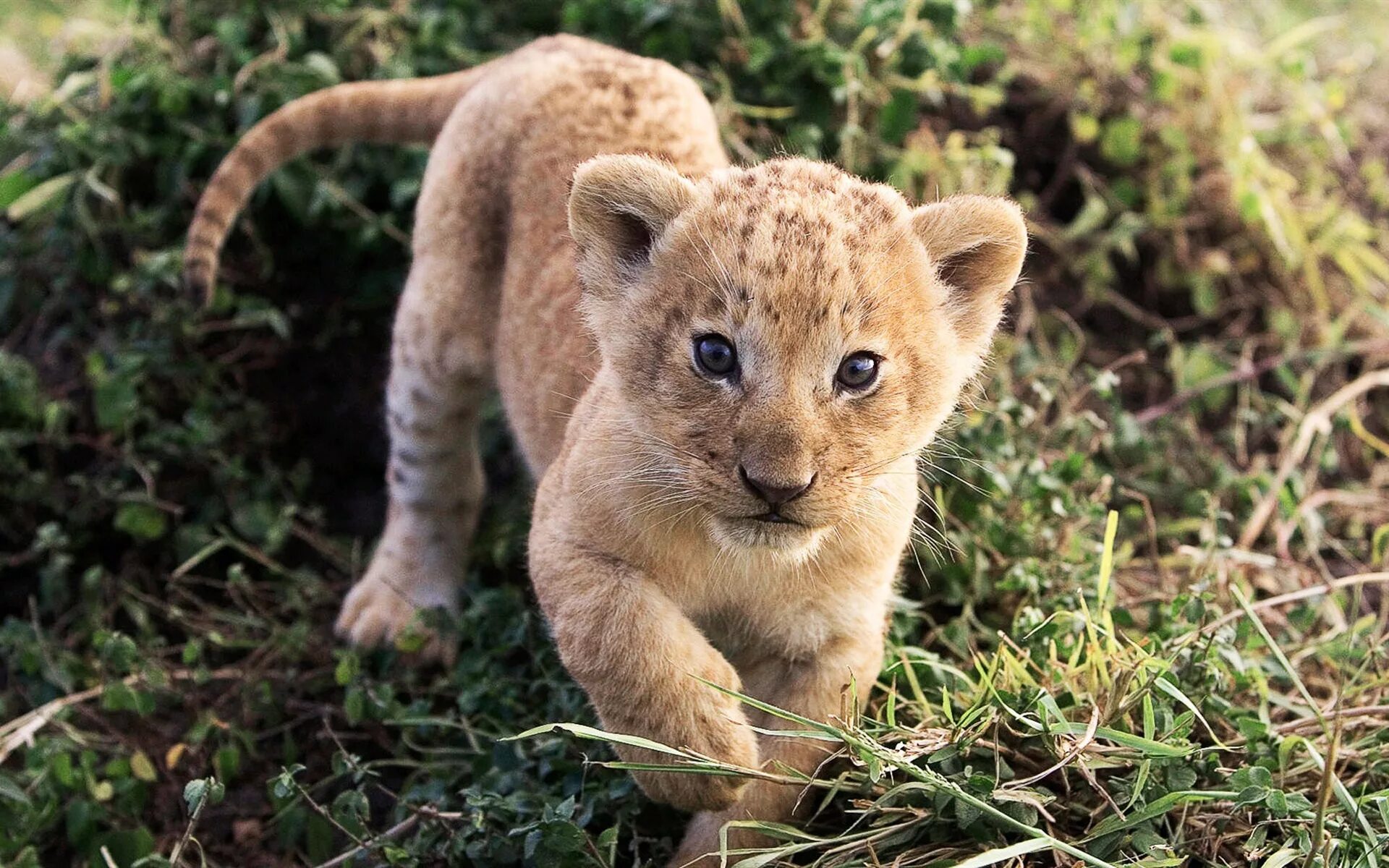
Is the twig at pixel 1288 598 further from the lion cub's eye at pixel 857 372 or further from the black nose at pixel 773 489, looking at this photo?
the black nose at pixel 773 489

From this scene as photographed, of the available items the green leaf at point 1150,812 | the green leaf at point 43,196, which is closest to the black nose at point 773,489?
the green leaf at point 1150,812

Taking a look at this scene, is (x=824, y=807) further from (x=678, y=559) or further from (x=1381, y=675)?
(x=1381, y=675)

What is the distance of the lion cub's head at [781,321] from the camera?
9.65 feet

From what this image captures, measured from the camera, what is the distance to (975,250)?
10.8ft

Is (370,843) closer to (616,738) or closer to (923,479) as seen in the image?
(616,738)

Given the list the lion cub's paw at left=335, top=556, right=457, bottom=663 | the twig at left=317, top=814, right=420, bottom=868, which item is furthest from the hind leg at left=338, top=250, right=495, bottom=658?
the twig at left=317, top=814, right=420, bottom=868

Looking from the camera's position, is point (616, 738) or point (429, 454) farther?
point (429, 454)

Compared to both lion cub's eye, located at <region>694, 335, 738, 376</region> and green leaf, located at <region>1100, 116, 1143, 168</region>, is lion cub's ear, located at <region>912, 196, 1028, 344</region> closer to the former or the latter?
lion cub's eye, located at <region>694, 335, 738, 376</region>

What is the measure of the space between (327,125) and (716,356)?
2.63 metres

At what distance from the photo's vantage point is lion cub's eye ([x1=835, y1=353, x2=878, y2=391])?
3.01m

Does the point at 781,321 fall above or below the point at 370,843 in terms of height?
above

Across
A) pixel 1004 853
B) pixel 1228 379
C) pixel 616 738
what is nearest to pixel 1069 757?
pixel 1004 853

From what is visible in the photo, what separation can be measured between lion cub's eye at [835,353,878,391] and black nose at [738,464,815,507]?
0.82 feet

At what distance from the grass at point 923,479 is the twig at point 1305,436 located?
26 millimetres
